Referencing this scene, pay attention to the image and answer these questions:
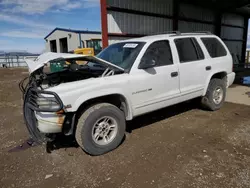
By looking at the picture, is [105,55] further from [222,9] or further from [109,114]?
[222,9]

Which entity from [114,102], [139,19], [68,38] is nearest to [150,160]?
[114,102]

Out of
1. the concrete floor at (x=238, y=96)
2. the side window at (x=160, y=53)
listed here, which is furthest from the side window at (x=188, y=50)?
the concrete floor at (x=238, y=96)

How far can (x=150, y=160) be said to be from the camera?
318 centimetres

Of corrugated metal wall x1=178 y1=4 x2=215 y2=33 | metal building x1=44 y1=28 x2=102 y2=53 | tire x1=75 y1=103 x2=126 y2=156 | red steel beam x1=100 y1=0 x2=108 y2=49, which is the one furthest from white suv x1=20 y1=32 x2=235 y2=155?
metal building x1=44 y1=28 x2=102 y2=53

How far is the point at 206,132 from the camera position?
4145 mm

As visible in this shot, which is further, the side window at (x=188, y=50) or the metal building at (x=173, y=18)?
the metal building at (x=173, y=18)

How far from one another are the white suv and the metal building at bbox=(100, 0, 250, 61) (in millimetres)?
4432

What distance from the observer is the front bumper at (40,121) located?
2967 mm

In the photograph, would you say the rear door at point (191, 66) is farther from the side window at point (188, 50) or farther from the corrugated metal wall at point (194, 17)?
the corrugated metal wall at point (194, 17)

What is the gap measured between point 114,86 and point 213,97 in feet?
9.76

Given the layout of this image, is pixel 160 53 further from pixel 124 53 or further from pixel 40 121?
pixel 40 121

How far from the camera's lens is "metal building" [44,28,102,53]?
25.2 metres

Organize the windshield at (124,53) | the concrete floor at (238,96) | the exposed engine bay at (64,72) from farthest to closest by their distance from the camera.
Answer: the concrete floor at (238,96) → the windshield at (124,53) → the exposed engine bay at (64,72)

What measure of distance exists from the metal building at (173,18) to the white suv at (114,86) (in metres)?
4.43
